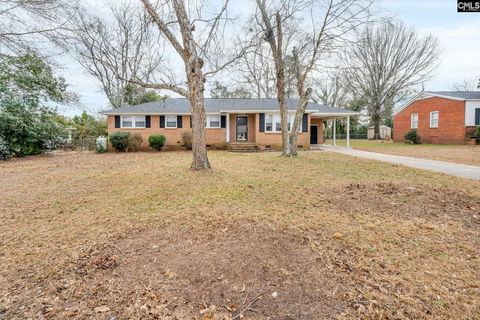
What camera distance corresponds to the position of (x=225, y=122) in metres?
20.1

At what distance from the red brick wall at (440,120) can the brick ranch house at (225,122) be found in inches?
321

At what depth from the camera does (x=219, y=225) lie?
163 inches

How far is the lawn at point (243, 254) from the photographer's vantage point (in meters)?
2.46

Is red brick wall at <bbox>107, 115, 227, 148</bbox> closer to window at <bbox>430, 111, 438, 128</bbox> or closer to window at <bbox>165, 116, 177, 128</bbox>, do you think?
window at <bbox>165, 116, 177, 128</bbox>

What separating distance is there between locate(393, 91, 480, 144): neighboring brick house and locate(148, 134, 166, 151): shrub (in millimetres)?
21029

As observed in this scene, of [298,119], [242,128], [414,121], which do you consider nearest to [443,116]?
[414,121]

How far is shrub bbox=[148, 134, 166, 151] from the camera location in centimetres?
1873

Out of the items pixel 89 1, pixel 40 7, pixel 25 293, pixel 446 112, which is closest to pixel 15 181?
pixel 40 7

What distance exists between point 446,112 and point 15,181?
26254 millimetres

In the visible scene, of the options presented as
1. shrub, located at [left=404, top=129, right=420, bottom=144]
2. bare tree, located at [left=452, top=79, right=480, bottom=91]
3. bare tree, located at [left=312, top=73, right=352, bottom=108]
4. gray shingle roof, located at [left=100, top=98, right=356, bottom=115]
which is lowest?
shrub, located at [left=404, top=129, right=420, bottom=144]

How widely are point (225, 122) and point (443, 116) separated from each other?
16.8 meters

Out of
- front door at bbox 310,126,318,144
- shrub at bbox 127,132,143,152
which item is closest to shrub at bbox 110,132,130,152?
shrub at bbox 127,132,143,152

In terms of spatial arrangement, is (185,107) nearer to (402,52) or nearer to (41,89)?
(41,89)

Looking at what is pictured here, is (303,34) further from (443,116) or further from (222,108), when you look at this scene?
(443,116)
